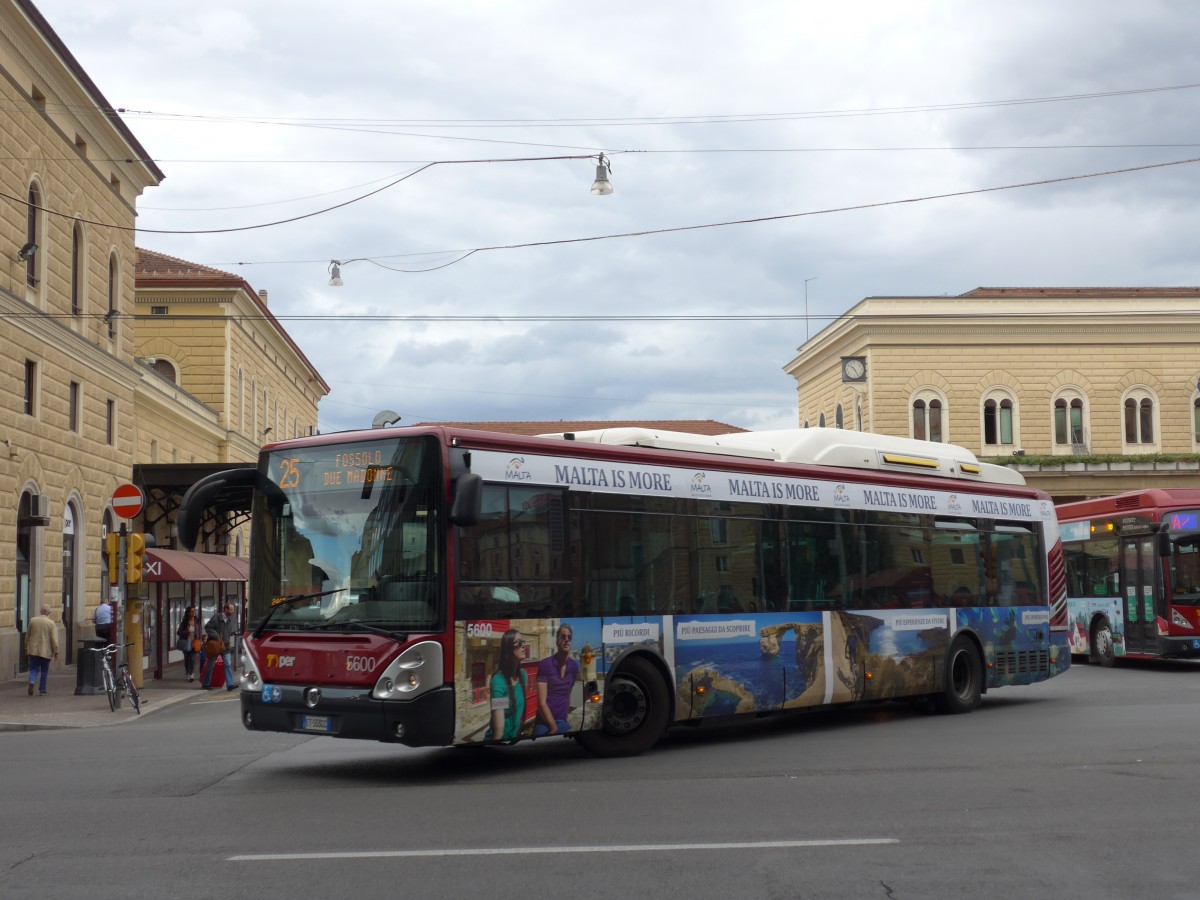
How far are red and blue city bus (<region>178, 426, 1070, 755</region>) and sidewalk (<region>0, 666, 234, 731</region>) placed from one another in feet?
22.8

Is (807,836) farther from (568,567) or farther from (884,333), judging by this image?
(884,333)

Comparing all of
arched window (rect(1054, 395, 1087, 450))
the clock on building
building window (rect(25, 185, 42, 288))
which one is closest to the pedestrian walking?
building window (rect(25, 185, 42, 288))

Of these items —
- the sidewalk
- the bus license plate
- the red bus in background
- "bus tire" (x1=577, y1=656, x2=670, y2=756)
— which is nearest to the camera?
the bus license plate

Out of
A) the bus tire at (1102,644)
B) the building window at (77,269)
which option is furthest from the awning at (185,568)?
the bus tire at (1102,644)

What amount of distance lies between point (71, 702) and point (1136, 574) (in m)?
18.3

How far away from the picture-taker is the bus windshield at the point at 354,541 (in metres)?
11.3

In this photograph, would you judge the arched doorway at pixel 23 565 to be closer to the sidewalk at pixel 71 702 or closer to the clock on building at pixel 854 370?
the sidewalk at pixel 71 702

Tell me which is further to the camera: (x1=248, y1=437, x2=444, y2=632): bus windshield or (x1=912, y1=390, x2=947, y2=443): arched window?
(x1=912, y1=390, x2=947, y2=443): arched window

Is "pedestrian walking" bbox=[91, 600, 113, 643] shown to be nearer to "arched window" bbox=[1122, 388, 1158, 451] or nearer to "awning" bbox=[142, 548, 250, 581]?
"awning" bbox=[142, 548, 250, 581]

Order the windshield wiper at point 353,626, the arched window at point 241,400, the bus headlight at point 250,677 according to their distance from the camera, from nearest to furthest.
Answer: the windshield wiper at point 353,626, the bus headlight at point 250,677, the arched window at point 241,400

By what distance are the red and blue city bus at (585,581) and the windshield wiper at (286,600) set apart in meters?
0.03

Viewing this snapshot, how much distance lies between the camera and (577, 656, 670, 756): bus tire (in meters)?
12.8

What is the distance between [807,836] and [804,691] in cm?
626

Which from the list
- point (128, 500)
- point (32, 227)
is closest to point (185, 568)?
point (128, 500)
